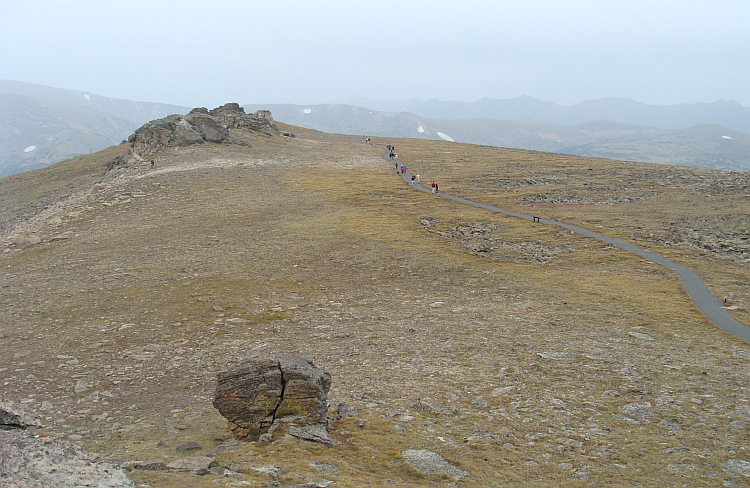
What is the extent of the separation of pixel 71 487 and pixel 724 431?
20.2 metres

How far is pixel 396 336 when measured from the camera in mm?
26359

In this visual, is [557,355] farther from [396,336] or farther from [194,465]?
[194,465]

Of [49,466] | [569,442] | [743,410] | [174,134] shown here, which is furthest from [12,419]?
[174,134]

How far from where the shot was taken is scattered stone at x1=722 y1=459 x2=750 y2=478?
14202 millimetres

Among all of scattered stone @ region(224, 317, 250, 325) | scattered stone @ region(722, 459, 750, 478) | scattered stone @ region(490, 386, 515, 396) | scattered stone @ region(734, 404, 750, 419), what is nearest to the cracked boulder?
scattered stone @ region(490, 386, 515, 396)

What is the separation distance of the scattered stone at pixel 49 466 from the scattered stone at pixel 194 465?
141cm

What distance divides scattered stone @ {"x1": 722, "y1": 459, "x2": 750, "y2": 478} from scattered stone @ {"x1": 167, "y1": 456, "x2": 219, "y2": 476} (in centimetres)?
1552

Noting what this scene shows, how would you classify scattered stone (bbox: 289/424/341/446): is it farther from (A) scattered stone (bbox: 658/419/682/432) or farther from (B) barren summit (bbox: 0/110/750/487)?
(A) scattered stone (bbox: 658/419/682/432)

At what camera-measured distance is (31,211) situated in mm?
78750

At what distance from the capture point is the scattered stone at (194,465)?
13.0 metres

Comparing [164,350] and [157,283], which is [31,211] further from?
[164,350]

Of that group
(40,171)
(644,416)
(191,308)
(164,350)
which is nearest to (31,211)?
(40,171)

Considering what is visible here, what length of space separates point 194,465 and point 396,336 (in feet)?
47.6

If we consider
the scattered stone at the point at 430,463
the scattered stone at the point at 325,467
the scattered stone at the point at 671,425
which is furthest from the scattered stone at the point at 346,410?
the scattered stone at the point at 671,425
